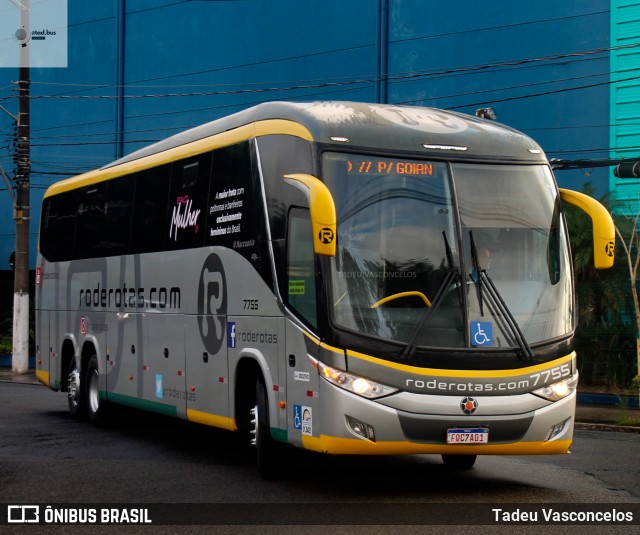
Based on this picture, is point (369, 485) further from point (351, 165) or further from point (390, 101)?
point (390, 101)

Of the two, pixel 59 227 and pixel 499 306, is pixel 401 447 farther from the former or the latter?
pixel 59 227

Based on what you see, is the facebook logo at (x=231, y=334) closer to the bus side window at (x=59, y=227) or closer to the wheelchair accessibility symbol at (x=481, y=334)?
the wheelchair accessibility symbol at (x=481, y=334)

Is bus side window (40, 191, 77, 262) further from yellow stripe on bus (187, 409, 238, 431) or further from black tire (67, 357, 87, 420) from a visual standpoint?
yellow stripe on bus (187, 409, 238, 431)

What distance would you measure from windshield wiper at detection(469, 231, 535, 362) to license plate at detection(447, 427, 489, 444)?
78cm

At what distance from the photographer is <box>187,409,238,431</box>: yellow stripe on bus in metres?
12.2

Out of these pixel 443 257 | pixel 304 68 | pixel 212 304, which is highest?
pixel 304 68

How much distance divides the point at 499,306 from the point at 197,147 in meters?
4.73

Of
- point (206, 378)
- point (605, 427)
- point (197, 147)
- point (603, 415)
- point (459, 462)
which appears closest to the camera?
point (459, 462)

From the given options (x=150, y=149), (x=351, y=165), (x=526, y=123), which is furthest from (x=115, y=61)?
(x=351, y=165)

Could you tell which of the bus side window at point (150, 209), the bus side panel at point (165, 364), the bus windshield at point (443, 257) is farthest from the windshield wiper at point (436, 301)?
the bus side window at point (150, 209)

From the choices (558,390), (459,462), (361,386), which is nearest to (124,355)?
(459,462)

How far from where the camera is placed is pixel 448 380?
991cm

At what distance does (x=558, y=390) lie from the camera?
10391mm

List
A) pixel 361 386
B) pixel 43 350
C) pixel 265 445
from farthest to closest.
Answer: pixel 43 350 → pixel 265 445 → pixel 361 386
